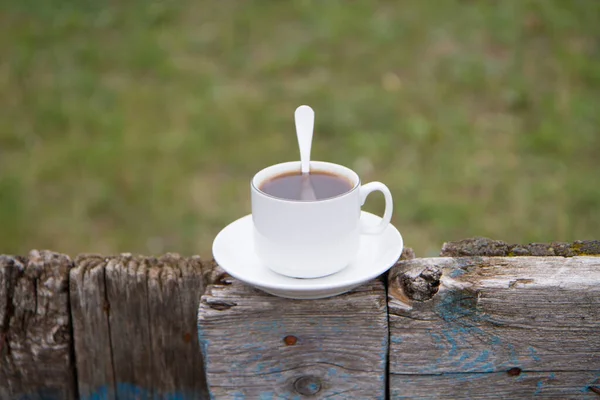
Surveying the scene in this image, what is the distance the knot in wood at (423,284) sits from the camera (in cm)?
144

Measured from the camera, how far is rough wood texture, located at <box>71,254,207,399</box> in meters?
1.61

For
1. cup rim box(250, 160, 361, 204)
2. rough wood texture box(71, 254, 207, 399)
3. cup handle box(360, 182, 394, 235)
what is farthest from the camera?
rough wood texture box(71, 254, 207, 399)

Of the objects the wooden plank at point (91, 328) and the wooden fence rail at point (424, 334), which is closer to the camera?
the wooden fence rail at point (424, 334)

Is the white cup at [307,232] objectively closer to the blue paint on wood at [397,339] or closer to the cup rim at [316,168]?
the cup rim at [316,168]

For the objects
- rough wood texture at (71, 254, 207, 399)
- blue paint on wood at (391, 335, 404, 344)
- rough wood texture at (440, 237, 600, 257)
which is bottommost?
blue paint on wood at (391, 335, 404, 344)

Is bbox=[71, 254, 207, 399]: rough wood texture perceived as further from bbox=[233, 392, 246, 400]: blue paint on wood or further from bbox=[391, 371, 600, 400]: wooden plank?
bbox=[391, 371, 600, 400]: wooden plank

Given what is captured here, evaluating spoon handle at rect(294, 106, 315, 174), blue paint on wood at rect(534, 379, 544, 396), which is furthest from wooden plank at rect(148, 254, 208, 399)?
blue paint on wood at rect(534, 379, 544, 396)

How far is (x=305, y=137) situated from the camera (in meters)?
1.50

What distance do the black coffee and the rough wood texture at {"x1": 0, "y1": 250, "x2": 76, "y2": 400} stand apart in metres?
0.49

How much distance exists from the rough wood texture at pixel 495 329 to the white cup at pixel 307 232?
135 mm

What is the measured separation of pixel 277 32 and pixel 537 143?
1682mm

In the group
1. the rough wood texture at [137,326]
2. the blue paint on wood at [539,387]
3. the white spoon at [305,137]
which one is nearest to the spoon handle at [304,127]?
the white spoon at [305,137]

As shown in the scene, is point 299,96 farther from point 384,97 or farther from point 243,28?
point 243,28

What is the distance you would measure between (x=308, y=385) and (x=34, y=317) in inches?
23.8
